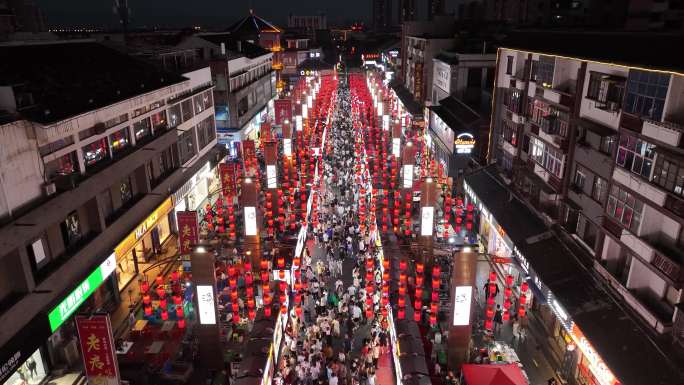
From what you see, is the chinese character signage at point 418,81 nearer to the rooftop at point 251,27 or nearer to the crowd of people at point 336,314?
the crowd of people at point 336,314

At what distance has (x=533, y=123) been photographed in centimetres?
2612

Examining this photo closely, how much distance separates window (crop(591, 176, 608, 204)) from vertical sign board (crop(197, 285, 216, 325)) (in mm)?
16164

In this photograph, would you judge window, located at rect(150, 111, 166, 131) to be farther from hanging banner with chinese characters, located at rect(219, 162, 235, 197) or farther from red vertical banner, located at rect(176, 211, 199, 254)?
red vertical banner, located at rect(176, 211, 199, 254)

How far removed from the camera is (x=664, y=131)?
14.8 metres

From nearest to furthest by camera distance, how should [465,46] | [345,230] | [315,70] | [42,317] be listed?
[42,317], [345,230], [465,46], [315,70]

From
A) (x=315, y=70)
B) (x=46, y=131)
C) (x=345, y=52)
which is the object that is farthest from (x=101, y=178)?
(x=345, y=52)

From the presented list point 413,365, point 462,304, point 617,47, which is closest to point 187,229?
point 413,365

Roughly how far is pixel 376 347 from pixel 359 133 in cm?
3880

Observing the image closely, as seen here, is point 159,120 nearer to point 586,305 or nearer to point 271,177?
point 271,177

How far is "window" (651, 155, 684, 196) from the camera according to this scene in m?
14.3

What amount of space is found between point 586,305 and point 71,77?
79.3ft

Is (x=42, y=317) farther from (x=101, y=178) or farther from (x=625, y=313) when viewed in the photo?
(x=625, y=313)

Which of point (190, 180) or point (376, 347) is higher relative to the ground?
point (190, 180)

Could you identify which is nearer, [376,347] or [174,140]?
[376,347]
